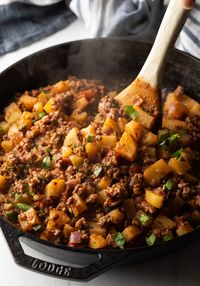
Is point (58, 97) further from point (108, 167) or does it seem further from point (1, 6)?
point (1, 6)

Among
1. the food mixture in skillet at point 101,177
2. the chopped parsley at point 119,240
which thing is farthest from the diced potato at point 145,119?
the chopped parsley at point 119,240

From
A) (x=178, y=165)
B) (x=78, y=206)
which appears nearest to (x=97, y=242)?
(x=78, y=206)

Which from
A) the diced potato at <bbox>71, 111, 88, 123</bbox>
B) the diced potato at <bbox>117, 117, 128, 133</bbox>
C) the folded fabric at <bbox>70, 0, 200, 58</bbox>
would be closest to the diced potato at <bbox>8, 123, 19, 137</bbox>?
the diced potato at <bbox>71, 111, 88, 123</bbox>

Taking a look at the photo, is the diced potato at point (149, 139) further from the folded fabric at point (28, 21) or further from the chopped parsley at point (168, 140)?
the folded fabric at point (28, 21)

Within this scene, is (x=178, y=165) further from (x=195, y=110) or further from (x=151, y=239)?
(x=195, y=110)

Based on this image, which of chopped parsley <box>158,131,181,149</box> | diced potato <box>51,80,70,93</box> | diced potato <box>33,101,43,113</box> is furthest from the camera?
diced potato <box>51,80,70,93</box>

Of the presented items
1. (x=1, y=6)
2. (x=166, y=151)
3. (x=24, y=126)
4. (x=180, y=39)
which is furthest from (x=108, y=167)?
(x=1, y=6)

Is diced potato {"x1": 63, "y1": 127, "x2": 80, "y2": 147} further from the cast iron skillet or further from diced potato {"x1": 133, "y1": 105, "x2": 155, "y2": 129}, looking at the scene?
the cast iron skillet
